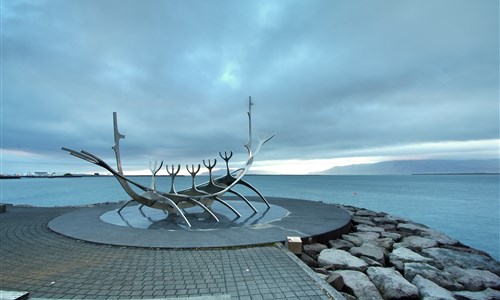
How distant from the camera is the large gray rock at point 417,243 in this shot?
891 cm

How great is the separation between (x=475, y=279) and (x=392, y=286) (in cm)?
241

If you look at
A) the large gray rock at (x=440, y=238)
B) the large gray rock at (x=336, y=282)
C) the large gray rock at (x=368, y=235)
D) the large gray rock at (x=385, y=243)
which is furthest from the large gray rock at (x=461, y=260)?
the large gray rock at (x=336, y=282)

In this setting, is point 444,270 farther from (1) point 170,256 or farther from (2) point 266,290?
(1) point 170,256

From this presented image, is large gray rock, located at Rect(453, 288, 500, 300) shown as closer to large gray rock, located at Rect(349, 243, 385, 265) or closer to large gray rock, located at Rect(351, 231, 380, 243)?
large gray rock, located at Rect(349, 243, 385, 265)

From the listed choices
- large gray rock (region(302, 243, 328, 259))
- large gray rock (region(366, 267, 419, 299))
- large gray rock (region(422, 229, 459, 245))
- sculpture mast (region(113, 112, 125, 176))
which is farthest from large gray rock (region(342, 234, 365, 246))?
sculpture mast (region(113, 112, 125, 176))

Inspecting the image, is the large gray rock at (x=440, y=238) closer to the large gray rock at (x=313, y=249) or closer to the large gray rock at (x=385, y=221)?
the large gray rock at (x=385, y=221)

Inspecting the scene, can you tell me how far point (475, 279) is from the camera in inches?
250

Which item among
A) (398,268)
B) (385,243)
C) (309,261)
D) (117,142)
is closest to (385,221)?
(385,243)

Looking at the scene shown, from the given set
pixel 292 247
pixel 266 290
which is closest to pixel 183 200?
pixel 292 247

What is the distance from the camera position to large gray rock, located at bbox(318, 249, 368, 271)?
6582mm

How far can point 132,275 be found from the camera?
17.9 feet

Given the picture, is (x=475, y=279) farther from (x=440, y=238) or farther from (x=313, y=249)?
(x=440, y=238)

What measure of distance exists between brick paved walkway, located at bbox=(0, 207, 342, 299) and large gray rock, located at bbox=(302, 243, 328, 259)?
1.01 metres

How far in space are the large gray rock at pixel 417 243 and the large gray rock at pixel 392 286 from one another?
326 cm
